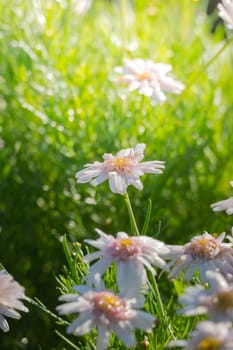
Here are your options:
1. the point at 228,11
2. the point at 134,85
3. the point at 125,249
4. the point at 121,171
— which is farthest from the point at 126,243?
the point at 134,85

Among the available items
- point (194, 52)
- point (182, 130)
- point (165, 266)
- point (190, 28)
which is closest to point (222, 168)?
point (182, 130)

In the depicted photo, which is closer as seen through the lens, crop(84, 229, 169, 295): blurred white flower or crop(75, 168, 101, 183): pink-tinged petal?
crop(84, 229, 169, 295): blurred white flower

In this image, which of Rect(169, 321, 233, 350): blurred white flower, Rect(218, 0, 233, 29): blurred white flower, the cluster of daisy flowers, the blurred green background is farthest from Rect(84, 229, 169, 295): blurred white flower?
the blurred green background

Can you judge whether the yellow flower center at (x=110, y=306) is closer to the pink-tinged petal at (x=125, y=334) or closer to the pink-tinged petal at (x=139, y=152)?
the pink-tinged petal at (x=125, y=334)

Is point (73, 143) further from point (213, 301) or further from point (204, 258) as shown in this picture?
point (213, 301)

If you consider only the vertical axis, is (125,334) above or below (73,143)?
below

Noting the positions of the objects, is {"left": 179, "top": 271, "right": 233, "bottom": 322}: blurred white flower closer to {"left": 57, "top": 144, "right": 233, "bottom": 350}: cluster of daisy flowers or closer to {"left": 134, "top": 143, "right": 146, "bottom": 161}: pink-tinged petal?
{"left": 57, "top": 144, "right": 233, "bottom": 350}: cluster of daisy flowers
